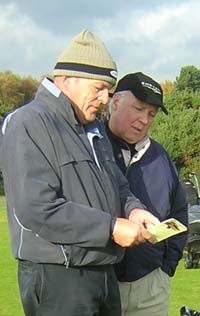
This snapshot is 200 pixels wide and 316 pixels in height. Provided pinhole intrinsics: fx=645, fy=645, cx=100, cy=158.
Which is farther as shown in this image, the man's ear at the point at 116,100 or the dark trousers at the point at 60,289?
the man's ear at the point at 116,100

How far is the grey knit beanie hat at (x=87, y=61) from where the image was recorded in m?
2.61

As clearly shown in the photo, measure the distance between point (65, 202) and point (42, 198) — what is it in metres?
0.09

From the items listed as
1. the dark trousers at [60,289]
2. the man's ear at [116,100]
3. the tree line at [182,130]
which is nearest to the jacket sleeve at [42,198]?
the dark trousers at [60,289]

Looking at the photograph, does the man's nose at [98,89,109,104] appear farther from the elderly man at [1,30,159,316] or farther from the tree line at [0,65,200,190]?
the tree line at [0,65,200,190]

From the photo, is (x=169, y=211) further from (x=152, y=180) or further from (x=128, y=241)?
(x=128, y=241)

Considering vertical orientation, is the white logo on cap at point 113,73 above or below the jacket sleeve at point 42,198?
above

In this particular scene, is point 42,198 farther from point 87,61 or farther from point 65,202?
point 87,61

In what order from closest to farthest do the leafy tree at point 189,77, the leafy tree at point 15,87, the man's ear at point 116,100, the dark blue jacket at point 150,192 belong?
the dark blue jacket at point 150,192 → the man's ear at point 116,100 → the leafy tree at point 15,87 → the leafy tree at point 189,77

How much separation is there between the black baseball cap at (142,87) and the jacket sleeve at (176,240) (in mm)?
476

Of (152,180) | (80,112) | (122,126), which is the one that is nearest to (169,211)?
(152,180)

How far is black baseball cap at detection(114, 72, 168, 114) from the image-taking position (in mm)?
3387

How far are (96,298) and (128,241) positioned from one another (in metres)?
0.28

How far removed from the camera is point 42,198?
2.35 metres

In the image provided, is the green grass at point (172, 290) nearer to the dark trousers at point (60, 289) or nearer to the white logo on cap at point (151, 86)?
the white logo on cap at point (151, 86)
